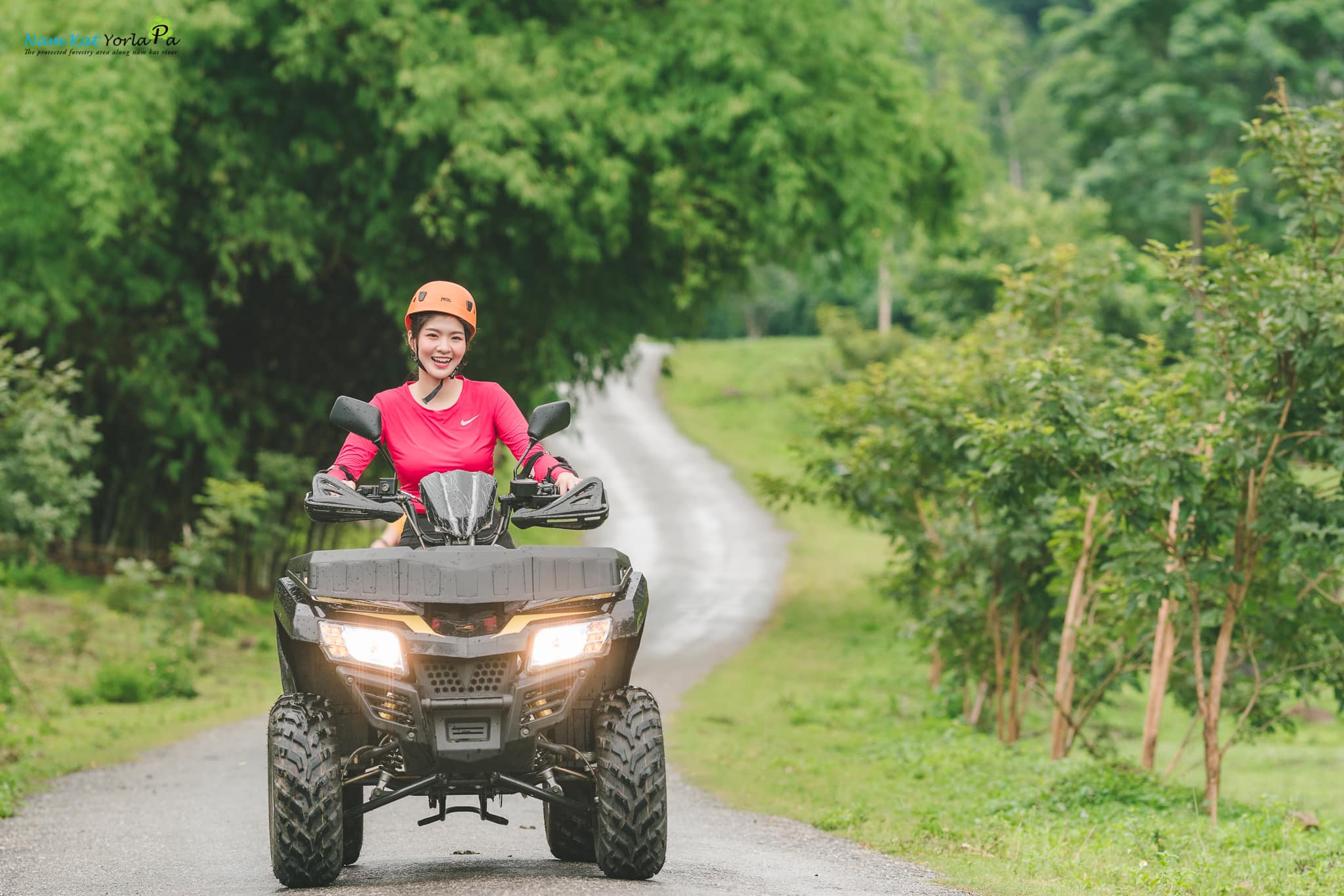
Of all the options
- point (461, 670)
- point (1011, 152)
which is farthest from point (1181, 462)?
point (1011, 152)

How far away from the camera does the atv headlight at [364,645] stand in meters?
6.00

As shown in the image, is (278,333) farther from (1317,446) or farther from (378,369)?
(1317,446)

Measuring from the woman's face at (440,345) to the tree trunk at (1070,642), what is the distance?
683 centimetres

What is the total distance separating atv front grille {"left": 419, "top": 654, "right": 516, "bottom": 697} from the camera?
5.98 m

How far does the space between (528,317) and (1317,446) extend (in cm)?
1265

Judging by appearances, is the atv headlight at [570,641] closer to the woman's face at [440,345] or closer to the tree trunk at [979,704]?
the woman's face at [440,345]

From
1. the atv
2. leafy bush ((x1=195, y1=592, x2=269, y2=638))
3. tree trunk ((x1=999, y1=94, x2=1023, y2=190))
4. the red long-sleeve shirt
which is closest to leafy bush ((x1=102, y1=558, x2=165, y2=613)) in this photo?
leafy bush ((x1=195, y1=592, x2=269, y2=638))

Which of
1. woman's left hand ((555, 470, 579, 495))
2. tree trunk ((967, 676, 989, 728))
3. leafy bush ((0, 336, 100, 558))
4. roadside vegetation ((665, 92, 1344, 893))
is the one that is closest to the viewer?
woman's left hand ((555, 470, 579, 495))

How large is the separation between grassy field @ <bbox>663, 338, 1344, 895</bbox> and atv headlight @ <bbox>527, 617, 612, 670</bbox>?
2106 millimetres

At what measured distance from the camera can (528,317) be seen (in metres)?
21.2

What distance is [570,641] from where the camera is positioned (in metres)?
6.17

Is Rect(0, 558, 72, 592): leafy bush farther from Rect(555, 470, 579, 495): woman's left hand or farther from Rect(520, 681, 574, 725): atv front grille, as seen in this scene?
Rect(520, 681, 574, 725): atv front grille

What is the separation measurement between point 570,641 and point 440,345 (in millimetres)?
1364

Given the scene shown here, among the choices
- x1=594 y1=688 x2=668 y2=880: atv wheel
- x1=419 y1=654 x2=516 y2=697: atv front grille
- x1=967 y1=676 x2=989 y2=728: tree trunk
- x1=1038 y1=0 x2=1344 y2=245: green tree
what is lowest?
x1=967 y1=676 x2=989 y2=728: tree trunk
